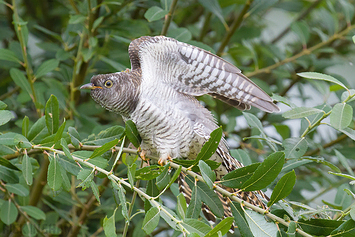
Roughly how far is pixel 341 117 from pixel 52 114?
58 cm

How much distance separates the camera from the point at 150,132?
35.6 inches

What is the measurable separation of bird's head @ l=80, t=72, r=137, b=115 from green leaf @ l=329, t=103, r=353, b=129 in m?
0.45

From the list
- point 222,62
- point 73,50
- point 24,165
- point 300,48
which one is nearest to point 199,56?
point 222,62

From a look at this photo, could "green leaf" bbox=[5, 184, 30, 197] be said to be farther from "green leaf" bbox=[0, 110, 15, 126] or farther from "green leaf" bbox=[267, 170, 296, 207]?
"green leaf" bbox=[267, 170, 296, 207]

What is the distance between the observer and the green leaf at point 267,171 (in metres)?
0.65

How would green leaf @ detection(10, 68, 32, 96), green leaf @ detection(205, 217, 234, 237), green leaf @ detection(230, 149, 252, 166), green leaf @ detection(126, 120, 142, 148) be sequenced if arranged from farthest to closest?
green leaf @ detection(10, 68, 32, 96)
green leaf @ detection(230, 149, 252, 166)
green leaf @ detection(126, 120, 142, 148)
green leaf @ detection(205, 217, 234, 237)

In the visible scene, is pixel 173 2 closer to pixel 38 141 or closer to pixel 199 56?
pixel 199 56

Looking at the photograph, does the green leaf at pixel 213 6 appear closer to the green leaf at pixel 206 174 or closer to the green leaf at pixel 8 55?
the green leaf at pixel 8 55

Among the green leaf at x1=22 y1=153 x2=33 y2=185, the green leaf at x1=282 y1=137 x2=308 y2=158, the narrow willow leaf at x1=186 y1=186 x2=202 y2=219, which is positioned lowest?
the green leaf at x1=22 y1=153 x2=33 y2=185

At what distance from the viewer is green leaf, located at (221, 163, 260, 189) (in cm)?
68

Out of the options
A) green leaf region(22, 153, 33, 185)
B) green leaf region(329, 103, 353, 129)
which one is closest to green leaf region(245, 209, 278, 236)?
green leaf region(329, 103, 353, 129)

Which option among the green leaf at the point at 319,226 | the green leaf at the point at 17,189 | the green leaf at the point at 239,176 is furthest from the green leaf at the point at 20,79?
the green leaf at the point at 319,226

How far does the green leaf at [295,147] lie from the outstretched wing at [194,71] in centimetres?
9

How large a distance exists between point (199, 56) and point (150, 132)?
221mm
